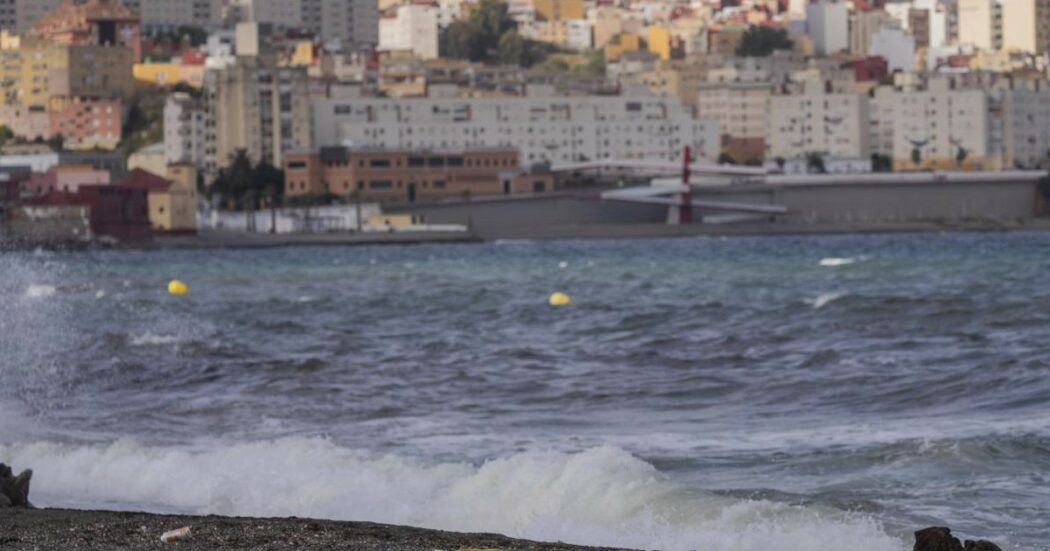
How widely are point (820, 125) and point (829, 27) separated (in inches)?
1882

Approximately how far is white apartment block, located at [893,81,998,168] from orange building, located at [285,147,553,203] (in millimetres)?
27659

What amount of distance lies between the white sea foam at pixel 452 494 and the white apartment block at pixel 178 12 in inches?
6868

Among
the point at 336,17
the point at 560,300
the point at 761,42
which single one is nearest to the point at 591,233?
the point at 761,42

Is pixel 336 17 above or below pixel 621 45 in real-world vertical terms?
above

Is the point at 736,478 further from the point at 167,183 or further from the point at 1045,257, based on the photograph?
the point at 167,183

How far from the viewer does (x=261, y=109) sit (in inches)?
5128

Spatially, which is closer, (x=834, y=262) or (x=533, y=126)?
(x=834, y=262)

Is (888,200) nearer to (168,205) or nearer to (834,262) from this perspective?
(168,205)

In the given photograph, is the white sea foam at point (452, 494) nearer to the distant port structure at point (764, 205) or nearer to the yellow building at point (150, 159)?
the distant port structure at point (764, 205)

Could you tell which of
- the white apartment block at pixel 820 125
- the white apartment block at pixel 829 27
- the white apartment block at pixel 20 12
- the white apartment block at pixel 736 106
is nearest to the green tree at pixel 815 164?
the white apartment block at pixel 820 125

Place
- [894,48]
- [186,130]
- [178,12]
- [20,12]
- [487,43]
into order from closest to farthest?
[186,130]
[894,48]
[178,12]
[487,43]
[20,12]

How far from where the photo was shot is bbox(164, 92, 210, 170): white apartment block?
434 feet

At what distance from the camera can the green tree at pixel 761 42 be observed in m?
179

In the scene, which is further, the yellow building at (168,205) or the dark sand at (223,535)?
the yellow building at (168,205)
